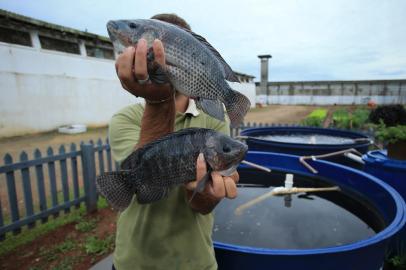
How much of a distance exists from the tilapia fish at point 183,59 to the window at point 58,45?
15883 mm

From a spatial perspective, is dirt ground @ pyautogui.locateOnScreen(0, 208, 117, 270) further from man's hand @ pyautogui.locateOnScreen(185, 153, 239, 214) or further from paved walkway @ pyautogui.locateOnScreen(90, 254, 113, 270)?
man's hand @ pyautogui.locateOnScreen(185, 153, 239, 214)

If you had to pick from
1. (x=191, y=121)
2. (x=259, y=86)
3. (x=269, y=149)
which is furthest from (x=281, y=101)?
(x=191, y=121)

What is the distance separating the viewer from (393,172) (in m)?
3.91

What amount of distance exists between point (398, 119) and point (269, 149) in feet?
10.7

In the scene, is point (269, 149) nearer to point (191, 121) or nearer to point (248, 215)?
point (248, 215)

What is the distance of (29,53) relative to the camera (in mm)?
13305

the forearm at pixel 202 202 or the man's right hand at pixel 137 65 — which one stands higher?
the man's right hand at pixel 137 65

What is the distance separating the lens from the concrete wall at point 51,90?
41.8 ft

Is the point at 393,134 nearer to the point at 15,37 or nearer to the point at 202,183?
the point at 202,183

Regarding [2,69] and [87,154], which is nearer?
[87,154]

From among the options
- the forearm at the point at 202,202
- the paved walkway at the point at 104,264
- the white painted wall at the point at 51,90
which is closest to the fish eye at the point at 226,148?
the forearm at the point at 202,202

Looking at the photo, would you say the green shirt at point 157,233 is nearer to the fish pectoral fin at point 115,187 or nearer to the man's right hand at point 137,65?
the fish pectoral fin at point 115,187

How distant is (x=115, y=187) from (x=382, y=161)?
3.90 meters

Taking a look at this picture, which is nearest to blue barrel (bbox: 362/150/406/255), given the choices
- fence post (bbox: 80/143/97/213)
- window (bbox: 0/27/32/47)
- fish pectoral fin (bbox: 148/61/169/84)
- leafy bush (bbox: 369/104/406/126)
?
leafy bush (bbox: 369/104/406/126)
